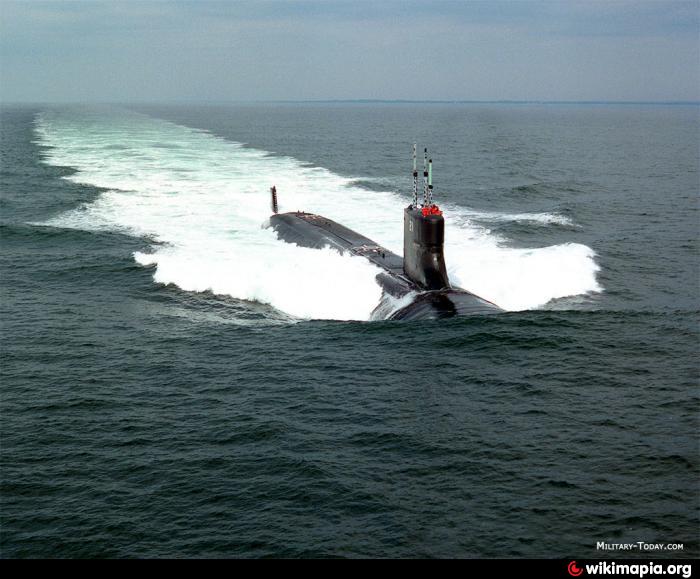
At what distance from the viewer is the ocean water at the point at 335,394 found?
15.8 meters

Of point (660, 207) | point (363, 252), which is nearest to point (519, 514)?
point (363, 252)

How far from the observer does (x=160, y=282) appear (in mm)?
34031

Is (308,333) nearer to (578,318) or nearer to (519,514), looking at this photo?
(578,318)

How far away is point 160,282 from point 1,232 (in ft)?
52.4

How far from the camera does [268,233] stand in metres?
44.7

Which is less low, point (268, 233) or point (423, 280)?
point (423, 280)

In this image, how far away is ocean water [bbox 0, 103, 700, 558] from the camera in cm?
1579
